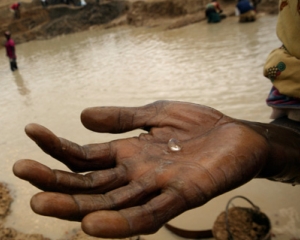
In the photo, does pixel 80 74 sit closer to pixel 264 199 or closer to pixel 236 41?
pixel 236 41

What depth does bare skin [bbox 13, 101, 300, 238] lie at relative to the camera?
3.42ft

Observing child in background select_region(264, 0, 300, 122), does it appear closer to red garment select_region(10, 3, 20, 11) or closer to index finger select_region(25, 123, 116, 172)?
index finger select_region(25, 123, 116, 172)

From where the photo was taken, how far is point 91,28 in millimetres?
16859

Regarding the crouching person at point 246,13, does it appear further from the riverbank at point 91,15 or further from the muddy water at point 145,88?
the riverbank at point 91,15

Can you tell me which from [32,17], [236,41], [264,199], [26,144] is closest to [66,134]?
[26,144]

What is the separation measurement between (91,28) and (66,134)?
1392cm

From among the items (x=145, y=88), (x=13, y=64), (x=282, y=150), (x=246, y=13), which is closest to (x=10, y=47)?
(x=13, y=64)

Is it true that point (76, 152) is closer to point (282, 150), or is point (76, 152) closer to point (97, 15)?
point (282, 150)

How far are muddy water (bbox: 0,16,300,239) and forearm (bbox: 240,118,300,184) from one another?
751 millimetres

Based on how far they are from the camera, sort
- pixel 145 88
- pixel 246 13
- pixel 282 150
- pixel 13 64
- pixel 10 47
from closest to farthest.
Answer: pixel 282 150
pixel 145 88
pixel 10 47
pixel 13 64
pixel 246 13

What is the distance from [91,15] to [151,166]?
57.4 ft

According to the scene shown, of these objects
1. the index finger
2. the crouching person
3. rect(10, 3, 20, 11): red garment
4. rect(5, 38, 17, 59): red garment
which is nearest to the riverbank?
rect(10, 3, 20, 11): red garment

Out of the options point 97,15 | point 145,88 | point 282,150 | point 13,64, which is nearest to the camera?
point 282,150

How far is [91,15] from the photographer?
17359 millimetres
